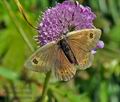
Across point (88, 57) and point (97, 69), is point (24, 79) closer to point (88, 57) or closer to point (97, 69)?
point (97, 69)

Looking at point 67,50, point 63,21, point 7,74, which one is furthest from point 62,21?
point 7,74

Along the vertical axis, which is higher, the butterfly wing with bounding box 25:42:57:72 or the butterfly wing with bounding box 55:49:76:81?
the butterfly wing with bounding box 25:42:57:72

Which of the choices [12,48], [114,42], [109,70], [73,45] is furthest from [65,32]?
[114,42]

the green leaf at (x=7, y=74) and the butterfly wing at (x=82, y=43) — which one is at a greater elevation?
the butterfly wing at (x=82, y=43)

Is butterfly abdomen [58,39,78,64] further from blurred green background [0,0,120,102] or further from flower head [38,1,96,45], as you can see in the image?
blurred green background [0,0,120,102]

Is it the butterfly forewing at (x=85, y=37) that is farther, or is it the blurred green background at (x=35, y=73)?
the blurred green background at (x=35, y=73)

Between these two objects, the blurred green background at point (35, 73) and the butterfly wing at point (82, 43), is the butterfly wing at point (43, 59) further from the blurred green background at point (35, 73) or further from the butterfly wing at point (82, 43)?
the blurred green background at point (35, 73)

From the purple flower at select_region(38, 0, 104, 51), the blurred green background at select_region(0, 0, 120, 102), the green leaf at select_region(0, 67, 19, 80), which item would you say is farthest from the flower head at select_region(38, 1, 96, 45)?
the green leaf at select_region(0, 67, 19, 80)

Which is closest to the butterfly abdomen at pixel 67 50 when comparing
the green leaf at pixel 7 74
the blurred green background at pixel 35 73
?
the blurred green background at pixel 35 73
